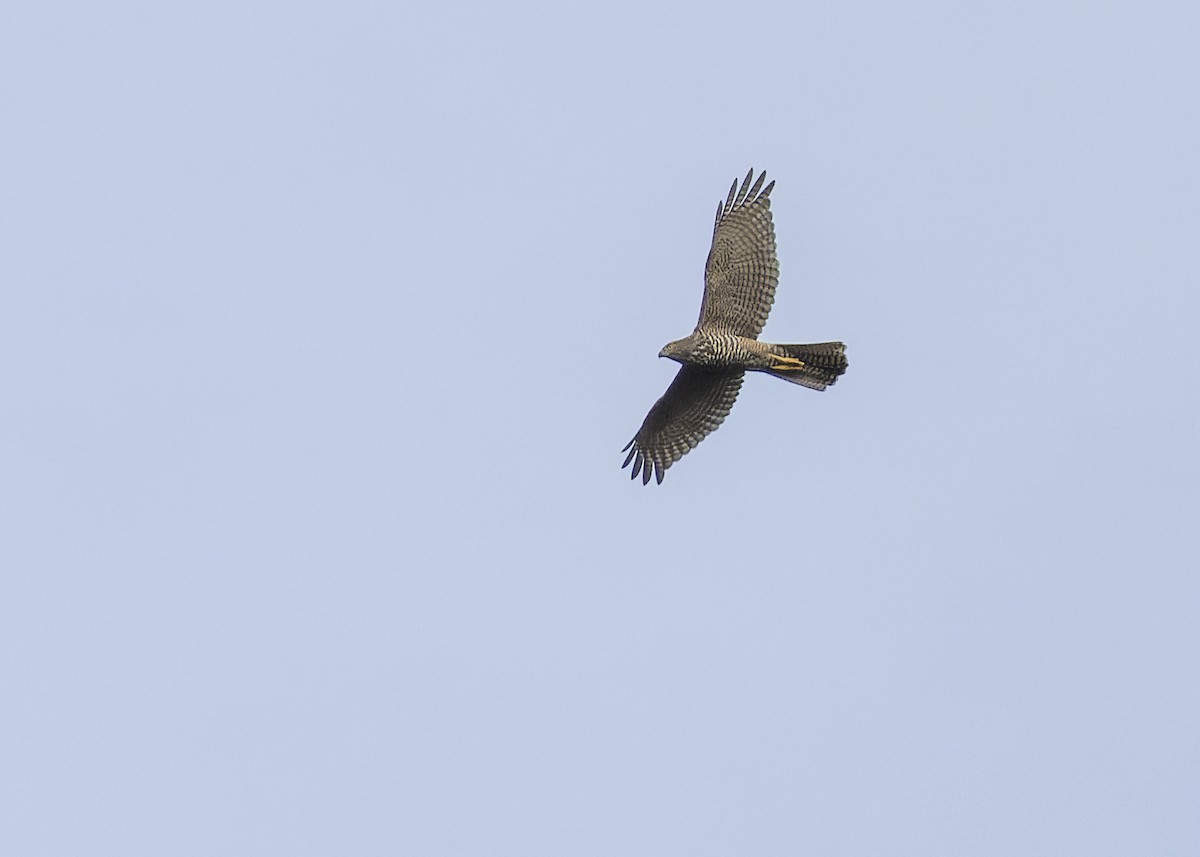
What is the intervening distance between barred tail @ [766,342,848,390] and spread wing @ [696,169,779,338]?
2.19 ft

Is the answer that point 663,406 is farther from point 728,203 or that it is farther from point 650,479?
point 728,203

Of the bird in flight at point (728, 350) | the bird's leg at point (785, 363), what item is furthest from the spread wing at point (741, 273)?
the bird's leg at point (785, 363)

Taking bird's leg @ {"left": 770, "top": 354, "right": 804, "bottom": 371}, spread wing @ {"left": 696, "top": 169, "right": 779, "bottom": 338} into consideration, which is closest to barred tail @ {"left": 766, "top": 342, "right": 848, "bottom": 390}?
bird's leg @ {"left": 770, "top": 354, "right": 804, "bottom": 371}

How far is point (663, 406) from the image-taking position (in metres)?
26.5

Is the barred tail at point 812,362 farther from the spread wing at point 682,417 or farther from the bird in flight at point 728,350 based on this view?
the spread wing at point 682,417

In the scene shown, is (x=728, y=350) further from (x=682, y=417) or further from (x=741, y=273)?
(x=682, y=417)

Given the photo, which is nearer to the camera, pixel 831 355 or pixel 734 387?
pixel 831 355

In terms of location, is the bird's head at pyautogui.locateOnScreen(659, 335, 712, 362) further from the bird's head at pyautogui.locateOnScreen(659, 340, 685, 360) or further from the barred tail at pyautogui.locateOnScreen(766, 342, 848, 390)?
the barred tail at pyautogui.locateOnScreen(766, 342, 848, 390)

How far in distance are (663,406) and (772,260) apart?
273 cm

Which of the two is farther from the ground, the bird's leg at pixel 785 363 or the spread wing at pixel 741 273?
the spread wing at pixel 741 273

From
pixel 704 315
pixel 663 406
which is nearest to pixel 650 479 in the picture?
pixel 663 406

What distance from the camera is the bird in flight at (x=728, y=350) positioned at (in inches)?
981

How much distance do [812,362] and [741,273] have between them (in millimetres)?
1763

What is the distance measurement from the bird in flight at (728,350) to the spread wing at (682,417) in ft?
0.05
